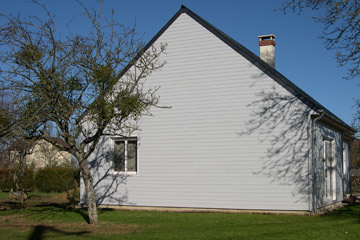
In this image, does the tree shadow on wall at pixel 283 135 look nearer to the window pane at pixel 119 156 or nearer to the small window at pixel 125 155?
the small window at pixel 125 155

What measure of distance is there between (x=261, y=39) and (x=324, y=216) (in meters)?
9.14

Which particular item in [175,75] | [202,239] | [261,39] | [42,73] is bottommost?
[202,239]

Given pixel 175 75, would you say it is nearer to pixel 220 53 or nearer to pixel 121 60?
pixel 220 53

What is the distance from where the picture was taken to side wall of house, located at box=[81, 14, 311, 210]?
13055 mm

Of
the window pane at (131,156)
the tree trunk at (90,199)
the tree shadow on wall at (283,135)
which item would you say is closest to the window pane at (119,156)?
the window pane at (131,156)

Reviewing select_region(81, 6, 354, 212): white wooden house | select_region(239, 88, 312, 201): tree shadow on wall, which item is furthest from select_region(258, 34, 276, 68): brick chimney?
select_region(239, 88, 312, 201): tree shadow on wall

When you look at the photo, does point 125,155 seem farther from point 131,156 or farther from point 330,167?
point 330,167

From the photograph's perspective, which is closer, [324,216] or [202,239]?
[202,239]

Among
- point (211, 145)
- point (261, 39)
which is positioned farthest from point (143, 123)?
point (261, 39)

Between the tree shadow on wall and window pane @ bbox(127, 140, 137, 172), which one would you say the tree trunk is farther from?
the tree shadow on wall

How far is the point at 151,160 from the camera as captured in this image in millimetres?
15148

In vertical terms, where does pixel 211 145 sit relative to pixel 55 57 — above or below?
below

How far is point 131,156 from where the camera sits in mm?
15688

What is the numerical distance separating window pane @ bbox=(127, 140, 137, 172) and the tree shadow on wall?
14.5ft
